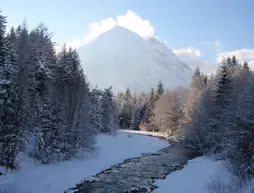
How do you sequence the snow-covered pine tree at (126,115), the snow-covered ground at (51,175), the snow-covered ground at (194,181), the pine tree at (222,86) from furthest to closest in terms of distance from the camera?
the snow-covered pine tree at (126,115) → the pine tree at (222,86) → the snow-covered ground at (194,181) → the snow-covered ground at (51,175)

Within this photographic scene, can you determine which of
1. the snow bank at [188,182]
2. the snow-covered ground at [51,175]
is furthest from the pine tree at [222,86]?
the snow-covered ground at [51,175]

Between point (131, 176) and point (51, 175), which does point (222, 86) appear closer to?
point (131, 176)

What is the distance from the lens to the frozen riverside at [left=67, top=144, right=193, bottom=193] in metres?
17.2

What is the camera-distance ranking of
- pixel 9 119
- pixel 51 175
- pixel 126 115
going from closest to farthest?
pixel 9 119
pixel 51 175
pixel 126 115

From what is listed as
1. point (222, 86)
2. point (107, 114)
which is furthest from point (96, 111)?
point (222, 86)

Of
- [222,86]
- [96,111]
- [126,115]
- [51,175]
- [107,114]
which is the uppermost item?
[222,86]

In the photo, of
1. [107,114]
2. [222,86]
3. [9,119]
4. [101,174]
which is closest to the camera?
[9,119]

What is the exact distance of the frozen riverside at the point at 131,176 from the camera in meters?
17.2

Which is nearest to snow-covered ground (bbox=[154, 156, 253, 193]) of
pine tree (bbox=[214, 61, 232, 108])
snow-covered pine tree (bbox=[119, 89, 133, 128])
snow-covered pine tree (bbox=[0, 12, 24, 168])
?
snow-covered pine tree (bbox=[0, 12, 24, 168])

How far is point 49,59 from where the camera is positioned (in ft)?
89.5

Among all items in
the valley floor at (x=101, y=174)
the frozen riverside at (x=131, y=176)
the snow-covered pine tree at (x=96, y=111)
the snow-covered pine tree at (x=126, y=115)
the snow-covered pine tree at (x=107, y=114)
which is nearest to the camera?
the valley floor at (x=101, y=174)

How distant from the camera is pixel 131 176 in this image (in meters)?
20.9

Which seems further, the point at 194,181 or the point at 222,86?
the point at 222,86

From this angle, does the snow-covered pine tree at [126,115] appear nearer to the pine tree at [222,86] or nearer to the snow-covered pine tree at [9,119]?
the pine tree at [222,86]
